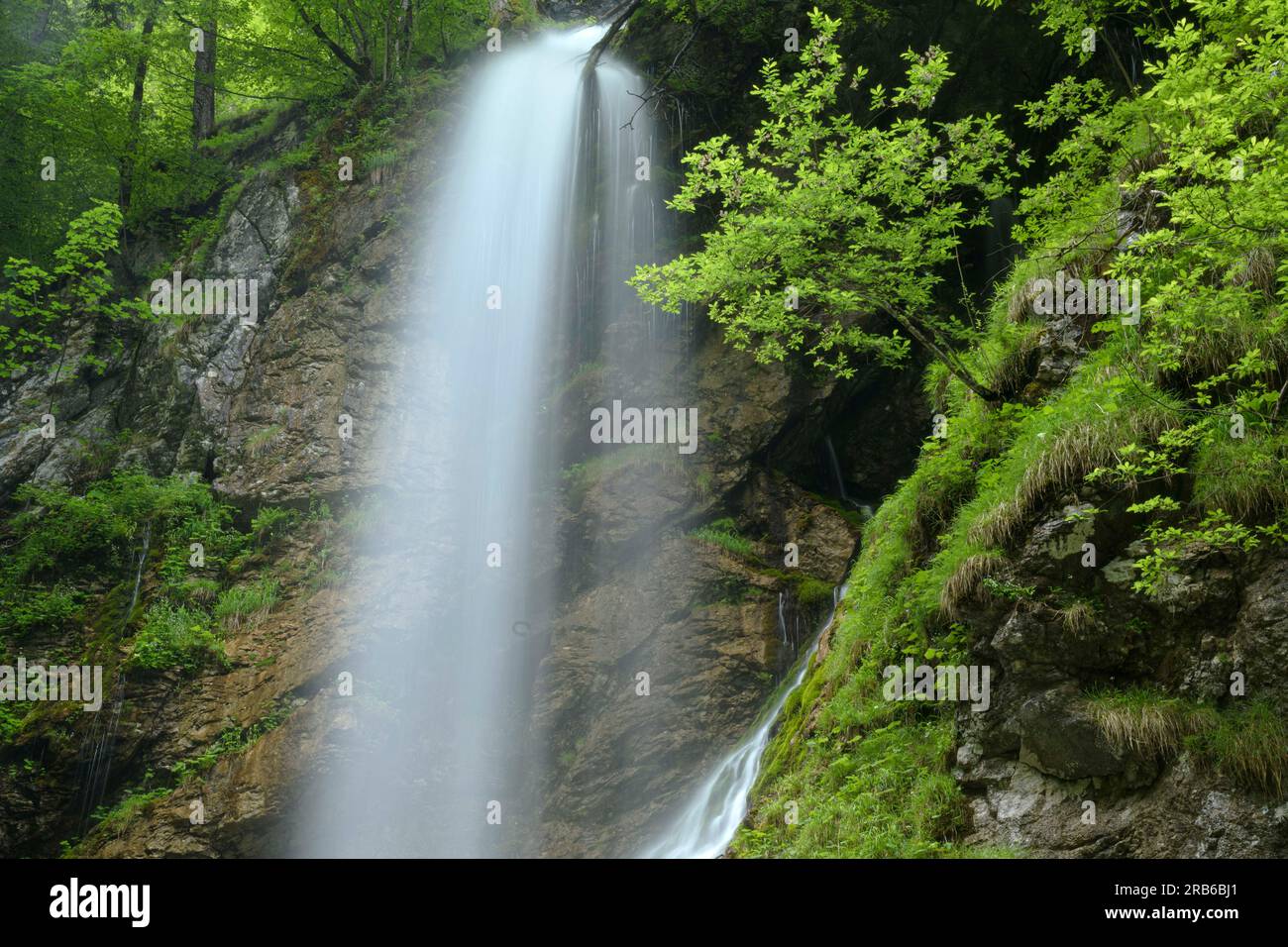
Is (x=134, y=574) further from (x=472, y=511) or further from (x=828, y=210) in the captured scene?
(x=828, y=210)

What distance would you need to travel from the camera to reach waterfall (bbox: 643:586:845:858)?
8711 mm

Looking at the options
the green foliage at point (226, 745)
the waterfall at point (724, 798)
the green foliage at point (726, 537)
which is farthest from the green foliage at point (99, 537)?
the waterfall at point (724, 798)

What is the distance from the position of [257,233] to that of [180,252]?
2866mm

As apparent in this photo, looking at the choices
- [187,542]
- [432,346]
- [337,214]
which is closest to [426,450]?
[432,346]

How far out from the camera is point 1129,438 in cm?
580

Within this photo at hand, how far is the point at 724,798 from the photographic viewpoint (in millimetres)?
9375

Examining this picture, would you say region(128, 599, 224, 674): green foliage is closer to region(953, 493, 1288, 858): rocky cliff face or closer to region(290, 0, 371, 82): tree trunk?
region(953, 493, 1288, 858): rocky cliff face

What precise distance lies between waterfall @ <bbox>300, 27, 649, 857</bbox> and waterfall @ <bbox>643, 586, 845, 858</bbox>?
2.38 metres

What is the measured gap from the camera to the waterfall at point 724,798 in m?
8.71

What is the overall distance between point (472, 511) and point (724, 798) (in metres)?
6.33

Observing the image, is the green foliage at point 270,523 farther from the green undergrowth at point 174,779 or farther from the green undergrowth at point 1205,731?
the green undergrowth at point 1205,731

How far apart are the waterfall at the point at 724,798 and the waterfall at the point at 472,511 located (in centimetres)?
238

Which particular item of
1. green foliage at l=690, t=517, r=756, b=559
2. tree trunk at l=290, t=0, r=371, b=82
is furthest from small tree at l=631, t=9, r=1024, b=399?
tree trunk at l=290, t=0, r=371, b=82

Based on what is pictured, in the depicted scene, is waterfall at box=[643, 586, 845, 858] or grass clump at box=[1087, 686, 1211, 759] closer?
grass clump at box=[1087, 686, 1211, 759]
